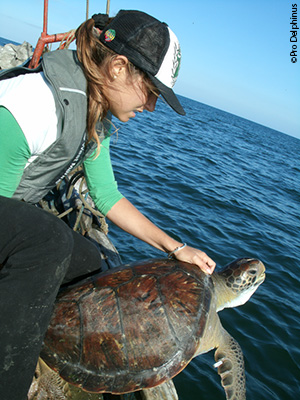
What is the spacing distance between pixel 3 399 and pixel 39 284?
53 cm

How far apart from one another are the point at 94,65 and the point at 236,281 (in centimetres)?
219

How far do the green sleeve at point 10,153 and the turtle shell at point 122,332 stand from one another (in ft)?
3.01

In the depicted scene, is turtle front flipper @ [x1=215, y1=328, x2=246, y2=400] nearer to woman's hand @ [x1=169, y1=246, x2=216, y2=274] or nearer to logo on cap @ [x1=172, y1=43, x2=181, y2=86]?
woman's hand @ [x1=169, y1=246, x2=216, y2=274]

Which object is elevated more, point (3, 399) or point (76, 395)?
point (3, 399)

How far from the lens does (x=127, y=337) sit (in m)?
2.11

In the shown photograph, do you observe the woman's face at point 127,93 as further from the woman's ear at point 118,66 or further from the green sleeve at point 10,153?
the green sleeve at point 10,153

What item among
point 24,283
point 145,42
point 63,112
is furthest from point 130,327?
point 145,42

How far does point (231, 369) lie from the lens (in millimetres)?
2658

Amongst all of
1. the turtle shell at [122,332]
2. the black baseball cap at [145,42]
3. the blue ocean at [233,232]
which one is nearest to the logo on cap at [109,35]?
the black baseball cap at [145,42]

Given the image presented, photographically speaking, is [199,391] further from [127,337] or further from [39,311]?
[39,311]

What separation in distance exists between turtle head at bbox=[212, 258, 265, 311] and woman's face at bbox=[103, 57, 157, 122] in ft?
5.49

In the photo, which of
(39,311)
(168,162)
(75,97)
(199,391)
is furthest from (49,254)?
(168,162)

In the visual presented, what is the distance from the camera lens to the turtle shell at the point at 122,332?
2.07 meters

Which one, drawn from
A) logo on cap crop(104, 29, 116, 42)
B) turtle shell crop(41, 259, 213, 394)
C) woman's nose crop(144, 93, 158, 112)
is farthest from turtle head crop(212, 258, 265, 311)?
logo on cap crop(104, 29, 116, 42)
